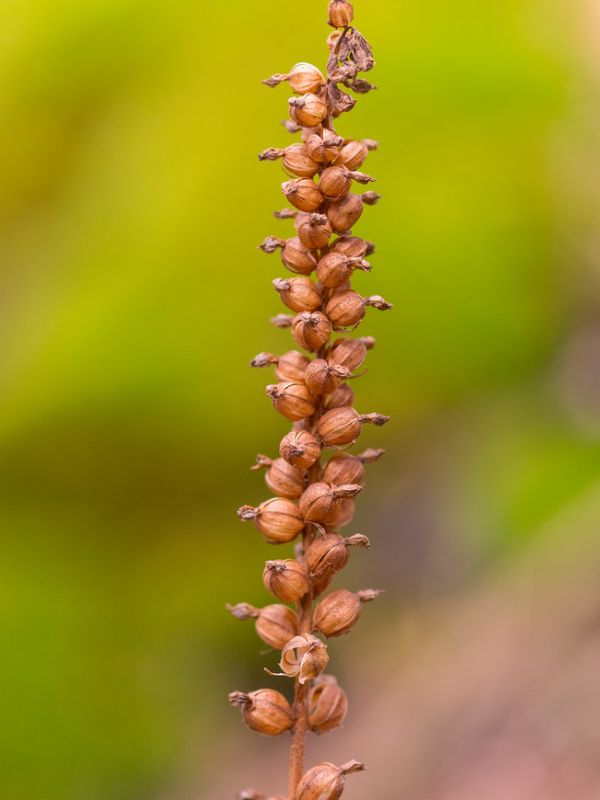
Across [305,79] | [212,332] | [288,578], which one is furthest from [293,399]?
[212,332]

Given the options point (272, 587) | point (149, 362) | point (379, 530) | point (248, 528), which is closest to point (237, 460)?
point (248, 528)

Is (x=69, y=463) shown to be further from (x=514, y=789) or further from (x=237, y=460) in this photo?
(x=514, y=789)

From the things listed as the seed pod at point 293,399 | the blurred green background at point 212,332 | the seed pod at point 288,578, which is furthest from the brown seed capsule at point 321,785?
the blurred green background at point 212,332

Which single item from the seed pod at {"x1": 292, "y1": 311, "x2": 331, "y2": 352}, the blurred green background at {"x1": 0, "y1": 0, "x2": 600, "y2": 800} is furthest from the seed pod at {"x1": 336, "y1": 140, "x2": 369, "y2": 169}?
the blurred green background at {"x1": 0, "y1": 0, "x2": 600, "y2": 800}

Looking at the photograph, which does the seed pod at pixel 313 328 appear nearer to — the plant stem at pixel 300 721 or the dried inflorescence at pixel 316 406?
the dried inflorescence at pixel 316 406

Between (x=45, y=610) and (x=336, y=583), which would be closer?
(x=45, y=610)

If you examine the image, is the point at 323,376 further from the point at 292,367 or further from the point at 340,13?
the point at 340,13
